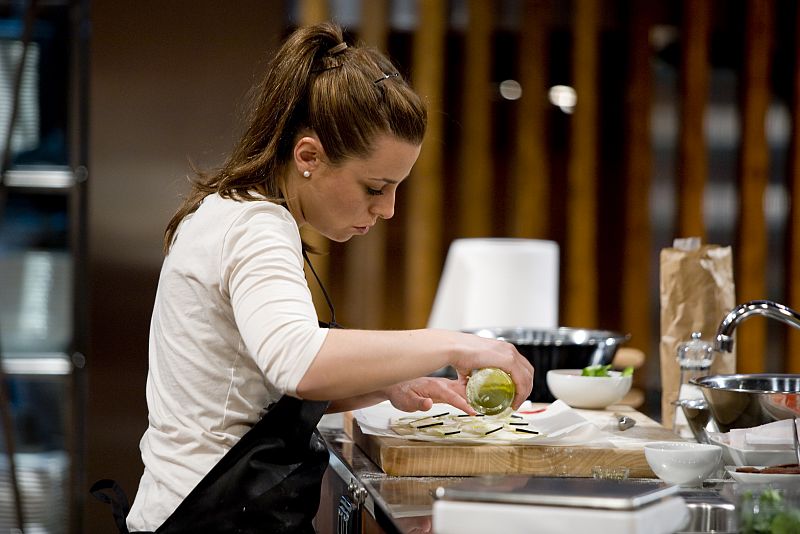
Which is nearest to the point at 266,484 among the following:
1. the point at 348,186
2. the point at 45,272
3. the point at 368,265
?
the point at 348,186

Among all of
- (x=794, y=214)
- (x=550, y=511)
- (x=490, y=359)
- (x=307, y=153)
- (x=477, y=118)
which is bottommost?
(x=550, y=511)

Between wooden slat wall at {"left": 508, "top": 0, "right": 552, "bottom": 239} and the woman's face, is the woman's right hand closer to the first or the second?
the woman's face

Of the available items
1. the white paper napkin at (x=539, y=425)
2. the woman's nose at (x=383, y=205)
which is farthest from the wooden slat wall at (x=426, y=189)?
the woman's nose at (x=383, y=205)

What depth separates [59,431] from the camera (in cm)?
375

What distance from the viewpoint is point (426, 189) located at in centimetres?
454

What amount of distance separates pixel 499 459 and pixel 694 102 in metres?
3.33

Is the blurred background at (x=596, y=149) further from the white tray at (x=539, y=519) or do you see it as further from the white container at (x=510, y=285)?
the white tray at (x=539, y=519)

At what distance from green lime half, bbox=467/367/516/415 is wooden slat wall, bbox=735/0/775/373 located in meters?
3.31

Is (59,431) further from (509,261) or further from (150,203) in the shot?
(509,261)

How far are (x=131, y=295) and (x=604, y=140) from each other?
2.25 metres

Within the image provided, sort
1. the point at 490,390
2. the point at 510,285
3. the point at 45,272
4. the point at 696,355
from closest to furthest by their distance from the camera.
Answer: the point at 490,390, the point at 696,355, the point at 510,285, the point at 45,272

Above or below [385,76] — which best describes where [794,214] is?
below

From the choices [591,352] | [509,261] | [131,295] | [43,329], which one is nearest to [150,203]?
[131,295]

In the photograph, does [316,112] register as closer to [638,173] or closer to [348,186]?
[348,186]
